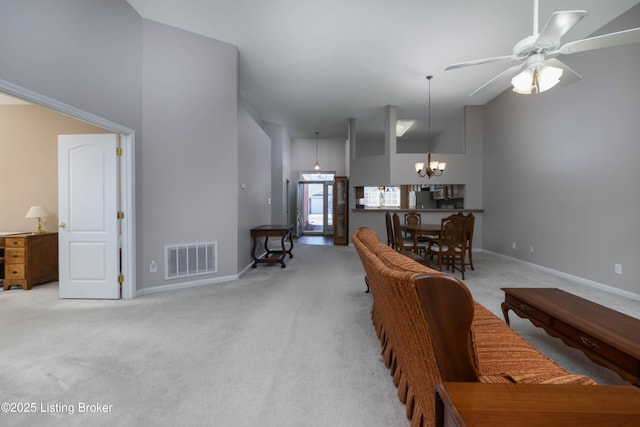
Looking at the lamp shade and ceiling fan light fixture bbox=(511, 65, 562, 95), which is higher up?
ceiling fan light fixture bbox=(511, 65, 562, 95)

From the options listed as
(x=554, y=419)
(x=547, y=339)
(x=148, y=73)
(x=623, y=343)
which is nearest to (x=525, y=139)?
(x=547, y=339)

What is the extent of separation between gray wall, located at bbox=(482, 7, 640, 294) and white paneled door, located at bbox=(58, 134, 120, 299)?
20.8ft

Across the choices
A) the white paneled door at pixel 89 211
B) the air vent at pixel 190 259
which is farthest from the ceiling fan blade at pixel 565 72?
the white paneled door at pixel 89 211

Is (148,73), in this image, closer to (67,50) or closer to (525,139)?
(67,50)

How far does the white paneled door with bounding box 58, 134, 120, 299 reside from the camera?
325 centimetres

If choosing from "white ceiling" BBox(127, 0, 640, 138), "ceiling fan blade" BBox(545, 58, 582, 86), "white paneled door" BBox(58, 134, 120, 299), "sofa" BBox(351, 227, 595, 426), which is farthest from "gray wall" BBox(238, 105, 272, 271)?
"ceiling fan blade" BBox(545, 58, 582, 86)

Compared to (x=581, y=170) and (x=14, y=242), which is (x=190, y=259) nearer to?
(x=14, y=242)

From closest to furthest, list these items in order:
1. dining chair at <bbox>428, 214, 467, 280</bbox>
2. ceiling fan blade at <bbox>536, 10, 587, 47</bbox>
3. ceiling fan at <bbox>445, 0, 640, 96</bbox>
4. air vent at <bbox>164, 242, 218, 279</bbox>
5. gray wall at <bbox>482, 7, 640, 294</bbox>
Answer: ceiling fan blade at <bbox>536, 10, 587, 47</bbox> < ceiling fan at <bbox>445, 0, 640, 96</bbox> < gray wall at <bbox>482, 7, 640, 294</bbox> < air vent at <bbox>164, 242, 218, 279</bbox> < dining chair at <bbox>428, 214, 467, 280</bbox>

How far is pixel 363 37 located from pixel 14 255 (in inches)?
225

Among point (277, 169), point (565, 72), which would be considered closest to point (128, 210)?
point (565, 72)

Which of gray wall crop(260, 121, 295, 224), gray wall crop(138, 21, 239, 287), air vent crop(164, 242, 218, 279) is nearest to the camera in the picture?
gray wall crop(138, 21, 239, 287)

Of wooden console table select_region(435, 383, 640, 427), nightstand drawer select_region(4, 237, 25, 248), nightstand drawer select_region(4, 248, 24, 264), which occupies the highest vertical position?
nightstand drawer select_region(4, 237, 25, 248)

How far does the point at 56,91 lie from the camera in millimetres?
2449

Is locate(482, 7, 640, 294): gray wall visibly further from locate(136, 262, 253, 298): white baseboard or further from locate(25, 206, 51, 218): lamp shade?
locate(25, 206, 51, 218): lamp shade
